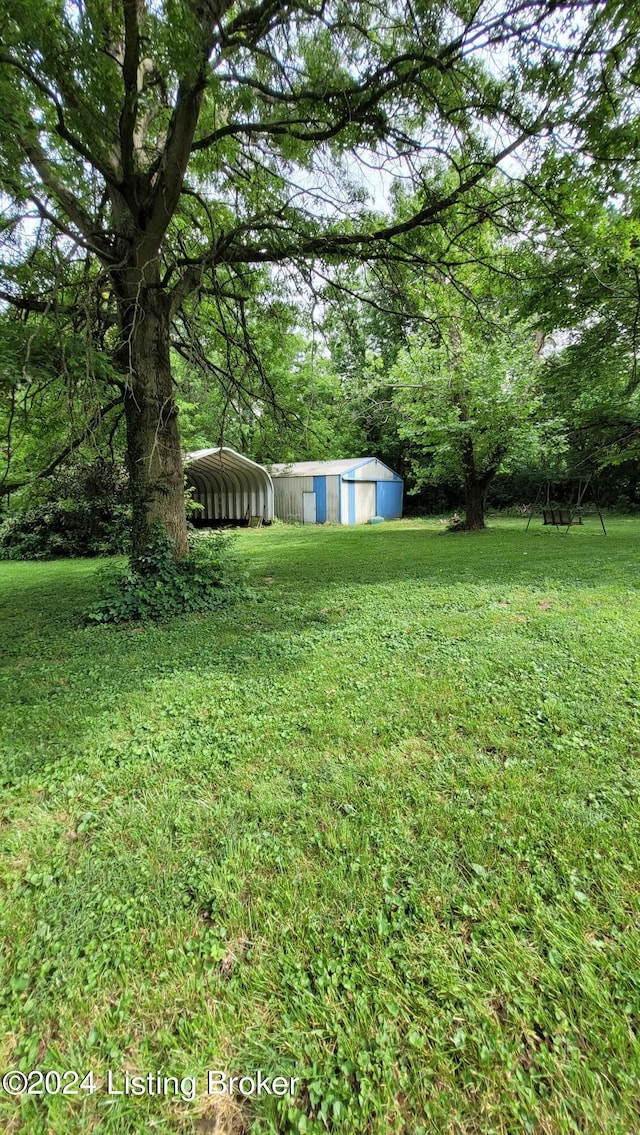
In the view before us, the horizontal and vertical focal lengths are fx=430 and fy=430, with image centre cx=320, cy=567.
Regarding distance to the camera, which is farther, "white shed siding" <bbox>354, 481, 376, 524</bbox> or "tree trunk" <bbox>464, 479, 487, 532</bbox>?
"white shed siding" <bbox>354, 481, 376, 524</bbox>

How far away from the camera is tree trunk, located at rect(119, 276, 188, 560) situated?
4984mm

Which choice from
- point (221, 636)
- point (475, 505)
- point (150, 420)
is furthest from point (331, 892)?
point (475, 505)

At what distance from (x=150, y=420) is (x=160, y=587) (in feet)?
6.51

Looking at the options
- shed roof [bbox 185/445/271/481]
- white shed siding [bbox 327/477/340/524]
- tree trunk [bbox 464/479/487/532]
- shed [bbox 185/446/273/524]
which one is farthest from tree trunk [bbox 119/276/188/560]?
white shed siding [bbox 327/477/340/524]

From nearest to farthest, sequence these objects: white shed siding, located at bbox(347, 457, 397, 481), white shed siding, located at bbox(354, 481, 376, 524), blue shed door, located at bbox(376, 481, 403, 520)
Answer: white shed siding, located at bbox(347, 457, 397, 481) < white shed siding, located at bbox(354, 481, 376, 524) < blue shed door, located at bbox(376, 481, 403, 520)

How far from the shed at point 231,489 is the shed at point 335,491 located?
2.17 m

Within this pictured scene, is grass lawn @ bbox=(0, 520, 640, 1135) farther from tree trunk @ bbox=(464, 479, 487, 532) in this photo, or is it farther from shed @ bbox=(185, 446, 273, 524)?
shed @ bbox=(185, 446, 273, 524)

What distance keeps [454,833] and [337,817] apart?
0.49 meters

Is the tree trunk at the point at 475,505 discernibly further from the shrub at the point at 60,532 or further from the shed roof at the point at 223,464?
the shrub at the point at 60,532

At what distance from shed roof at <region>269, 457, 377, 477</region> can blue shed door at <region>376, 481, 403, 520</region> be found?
5.74 feet

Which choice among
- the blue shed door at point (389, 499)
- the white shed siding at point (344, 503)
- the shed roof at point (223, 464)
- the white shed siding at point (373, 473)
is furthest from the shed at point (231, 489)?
the blue shed door at point (389, 499)

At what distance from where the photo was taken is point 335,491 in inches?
758

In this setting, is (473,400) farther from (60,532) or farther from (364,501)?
(60,532)

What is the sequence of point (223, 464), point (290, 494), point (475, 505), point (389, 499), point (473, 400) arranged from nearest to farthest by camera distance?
1. point (473, 400)
2. point (475, 505)
3. point (223, 464)
4. point (290, 494)
5. point (389, 499)
